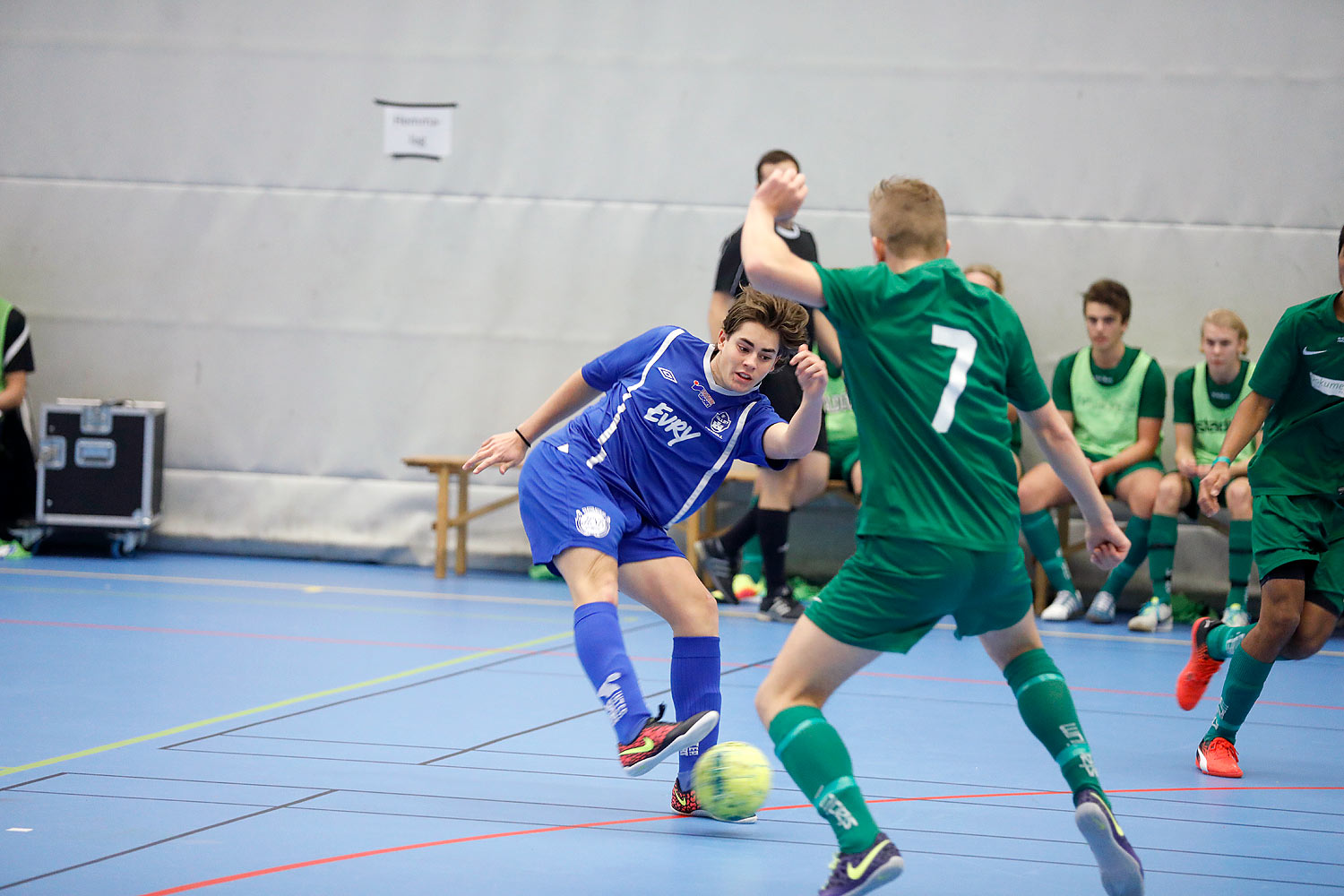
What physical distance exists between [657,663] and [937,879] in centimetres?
297

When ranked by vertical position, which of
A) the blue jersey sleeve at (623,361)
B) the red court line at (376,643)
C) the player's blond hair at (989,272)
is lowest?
the red court line at (376,643)

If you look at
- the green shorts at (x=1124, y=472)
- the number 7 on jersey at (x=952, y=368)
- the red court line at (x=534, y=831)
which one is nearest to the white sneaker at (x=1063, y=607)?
the green shorts at (x=1124, y=472)

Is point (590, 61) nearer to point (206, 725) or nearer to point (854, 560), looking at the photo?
point (206, 725)

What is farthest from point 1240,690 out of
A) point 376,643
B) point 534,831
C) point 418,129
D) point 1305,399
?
point 418,129

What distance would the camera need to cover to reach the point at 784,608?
743 cm

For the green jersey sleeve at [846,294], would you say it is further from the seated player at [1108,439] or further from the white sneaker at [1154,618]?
the white sneaker at [1154,618]

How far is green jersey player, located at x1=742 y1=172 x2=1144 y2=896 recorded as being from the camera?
106 inches

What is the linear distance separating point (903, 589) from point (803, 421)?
831mm

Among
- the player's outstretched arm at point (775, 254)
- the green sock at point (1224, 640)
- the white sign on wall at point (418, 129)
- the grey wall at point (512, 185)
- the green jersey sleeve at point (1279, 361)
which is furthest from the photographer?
the white sign on wall at point (418, 129)

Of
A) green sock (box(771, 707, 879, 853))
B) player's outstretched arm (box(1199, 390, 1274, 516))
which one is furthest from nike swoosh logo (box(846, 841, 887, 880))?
player's outstretched arm (box(1199, 390, 1274, 516))

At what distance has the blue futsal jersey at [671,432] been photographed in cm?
378

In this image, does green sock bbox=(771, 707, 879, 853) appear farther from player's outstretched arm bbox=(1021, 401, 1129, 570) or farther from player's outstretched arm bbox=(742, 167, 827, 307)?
player's outstretched arm bbox=(742, 167, 827, 307)

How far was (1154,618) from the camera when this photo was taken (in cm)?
761

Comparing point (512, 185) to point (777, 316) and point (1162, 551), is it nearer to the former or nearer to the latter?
point (1162, 551)
